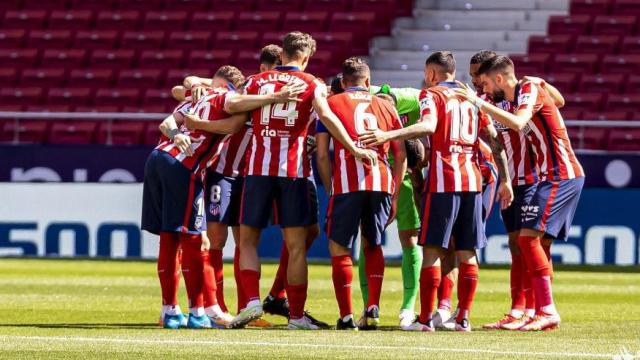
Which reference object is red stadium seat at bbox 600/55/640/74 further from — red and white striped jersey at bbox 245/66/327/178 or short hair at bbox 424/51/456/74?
red and white striped jersey at bbox 245/66/327/178

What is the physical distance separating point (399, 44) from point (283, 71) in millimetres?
16101

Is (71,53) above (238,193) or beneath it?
above

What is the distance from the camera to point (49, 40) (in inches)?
1049

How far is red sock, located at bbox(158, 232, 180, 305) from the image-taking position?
421 inches

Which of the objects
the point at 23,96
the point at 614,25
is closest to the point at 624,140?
the point at 614,25

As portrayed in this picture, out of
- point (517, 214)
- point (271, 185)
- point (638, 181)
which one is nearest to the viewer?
point (271, 185)

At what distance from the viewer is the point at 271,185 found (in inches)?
411

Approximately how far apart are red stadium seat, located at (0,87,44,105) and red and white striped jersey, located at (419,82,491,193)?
1561 centimetres

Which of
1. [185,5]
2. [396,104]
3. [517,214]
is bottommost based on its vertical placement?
[517,214]

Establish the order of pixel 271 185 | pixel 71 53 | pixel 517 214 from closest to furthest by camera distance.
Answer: pixel 271 185 < pixel 517 214 < pixel 71 53

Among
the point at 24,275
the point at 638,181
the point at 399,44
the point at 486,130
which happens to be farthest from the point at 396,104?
the point at 399,44

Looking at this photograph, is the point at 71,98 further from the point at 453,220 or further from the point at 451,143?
the point at 453,220

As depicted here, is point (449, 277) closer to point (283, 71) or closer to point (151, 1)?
point (283, 71)

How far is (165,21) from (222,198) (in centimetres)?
1604
